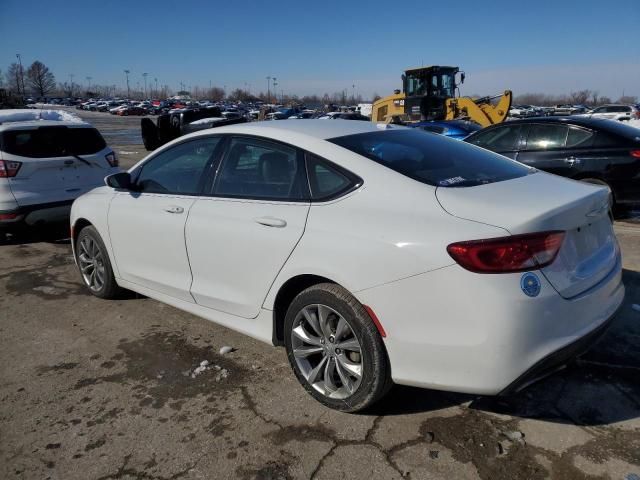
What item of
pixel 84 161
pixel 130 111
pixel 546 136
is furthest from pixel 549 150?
pixel 130 111

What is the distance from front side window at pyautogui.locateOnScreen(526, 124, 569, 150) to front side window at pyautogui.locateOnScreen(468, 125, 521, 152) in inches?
8.5

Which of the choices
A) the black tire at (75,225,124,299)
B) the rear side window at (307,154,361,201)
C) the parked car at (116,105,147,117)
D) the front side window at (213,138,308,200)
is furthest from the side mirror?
the parked car at (116,105,147,117)

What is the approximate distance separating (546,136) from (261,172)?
18.0ft

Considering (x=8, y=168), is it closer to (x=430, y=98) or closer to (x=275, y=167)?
(x=275, y=167)

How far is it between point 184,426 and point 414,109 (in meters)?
19.3

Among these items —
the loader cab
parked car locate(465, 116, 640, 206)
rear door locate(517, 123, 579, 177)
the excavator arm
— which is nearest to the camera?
parked car locate(465, 116, 640, 206)

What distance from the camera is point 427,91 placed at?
20250 millimetres

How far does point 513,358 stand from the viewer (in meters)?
2.27

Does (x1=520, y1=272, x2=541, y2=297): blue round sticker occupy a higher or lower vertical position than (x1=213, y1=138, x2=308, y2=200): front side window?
lower

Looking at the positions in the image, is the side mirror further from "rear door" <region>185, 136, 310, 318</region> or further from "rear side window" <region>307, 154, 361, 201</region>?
"rear side window" <region>307, 154, 361, 201</region>

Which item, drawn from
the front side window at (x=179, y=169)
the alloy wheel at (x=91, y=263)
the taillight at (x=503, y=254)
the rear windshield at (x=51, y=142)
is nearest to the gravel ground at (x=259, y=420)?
the alloy wheel at (x=91, y=263)

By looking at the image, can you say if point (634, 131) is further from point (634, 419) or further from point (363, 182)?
point (363, 182)

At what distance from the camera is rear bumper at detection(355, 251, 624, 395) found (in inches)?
88.0

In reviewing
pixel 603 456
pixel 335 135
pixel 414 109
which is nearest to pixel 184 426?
pixel 335 135
